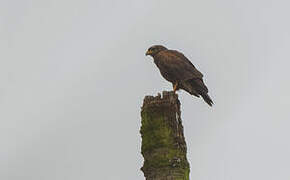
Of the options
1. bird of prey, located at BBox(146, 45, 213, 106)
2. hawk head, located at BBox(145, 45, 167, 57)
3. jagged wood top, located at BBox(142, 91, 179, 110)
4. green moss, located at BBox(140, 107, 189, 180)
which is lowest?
green moss, located at BBox(140, 107, 189, 180)

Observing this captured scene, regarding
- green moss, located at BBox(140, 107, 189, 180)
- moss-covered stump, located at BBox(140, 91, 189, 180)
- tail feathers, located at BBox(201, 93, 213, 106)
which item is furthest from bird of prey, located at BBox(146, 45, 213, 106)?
green moss, located at BBox(140, 107, 189, 180)

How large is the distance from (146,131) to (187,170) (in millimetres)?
794

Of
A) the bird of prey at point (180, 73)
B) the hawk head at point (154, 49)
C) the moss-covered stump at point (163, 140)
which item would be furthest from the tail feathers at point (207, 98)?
the moss-covered stump at point (163, 140)

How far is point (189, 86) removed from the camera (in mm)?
13266

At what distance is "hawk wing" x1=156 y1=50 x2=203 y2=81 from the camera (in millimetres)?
13291

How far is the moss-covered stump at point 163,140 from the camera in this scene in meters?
6.45

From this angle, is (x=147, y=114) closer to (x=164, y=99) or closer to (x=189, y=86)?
(x=164, y=99)

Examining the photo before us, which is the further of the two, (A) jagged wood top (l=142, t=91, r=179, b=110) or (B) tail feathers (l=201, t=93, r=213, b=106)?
(B) tail feathers (l=201, t=93, r=213, b=106)

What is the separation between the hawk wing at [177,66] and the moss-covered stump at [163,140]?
6.04 metres

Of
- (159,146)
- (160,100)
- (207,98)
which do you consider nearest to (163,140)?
(159,146)

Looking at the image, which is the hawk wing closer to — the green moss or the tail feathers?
the tail feathers

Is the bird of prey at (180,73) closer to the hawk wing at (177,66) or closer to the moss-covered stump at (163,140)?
the hawk wing at (177,66)

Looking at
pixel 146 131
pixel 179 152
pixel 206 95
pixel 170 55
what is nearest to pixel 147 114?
pixel 146 131

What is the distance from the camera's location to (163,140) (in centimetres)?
671
